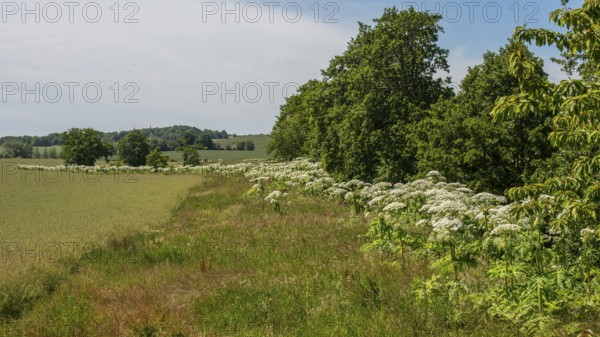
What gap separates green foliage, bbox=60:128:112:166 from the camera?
113875 mm

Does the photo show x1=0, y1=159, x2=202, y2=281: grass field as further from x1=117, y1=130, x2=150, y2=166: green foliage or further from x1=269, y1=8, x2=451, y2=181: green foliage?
x1=117, y1=130, x2=150, y2=166: green foliage

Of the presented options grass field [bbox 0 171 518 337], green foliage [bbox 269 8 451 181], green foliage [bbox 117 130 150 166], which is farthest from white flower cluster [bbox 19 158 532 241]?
green foliage [bbox 117 130 150 166]

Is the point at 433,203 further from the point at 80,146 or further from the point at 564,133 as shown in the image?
the point at 80,146

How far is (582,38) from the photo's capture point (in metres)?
6.12

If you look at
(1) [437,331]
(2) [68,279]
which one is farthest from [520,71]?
(2) [68,279]

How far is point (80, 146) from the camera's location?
374 ft

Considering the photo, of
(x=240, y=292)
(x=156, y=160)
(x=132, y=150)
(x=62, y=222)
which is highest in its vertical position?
(x=132, y=150)

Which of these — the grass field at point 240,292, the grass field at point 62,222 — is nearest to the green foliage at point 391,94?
the grass field at point 62,222

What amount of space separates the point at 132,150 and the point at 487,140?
108455 millimetres

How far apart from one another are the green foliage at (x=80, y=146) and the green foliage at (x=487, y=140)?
108 m

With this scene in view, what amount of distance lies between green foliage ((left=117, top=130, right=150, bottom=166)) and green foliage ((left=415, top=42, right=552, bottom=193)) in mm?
103489

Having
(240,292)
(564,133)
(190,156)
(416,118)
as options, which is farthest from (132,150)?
(564,133)

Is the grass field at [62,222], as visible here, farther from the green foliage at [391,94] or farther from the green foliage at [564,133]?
the green foliage at [391,94]

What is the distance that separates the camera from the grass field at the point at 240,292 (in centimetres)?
737
